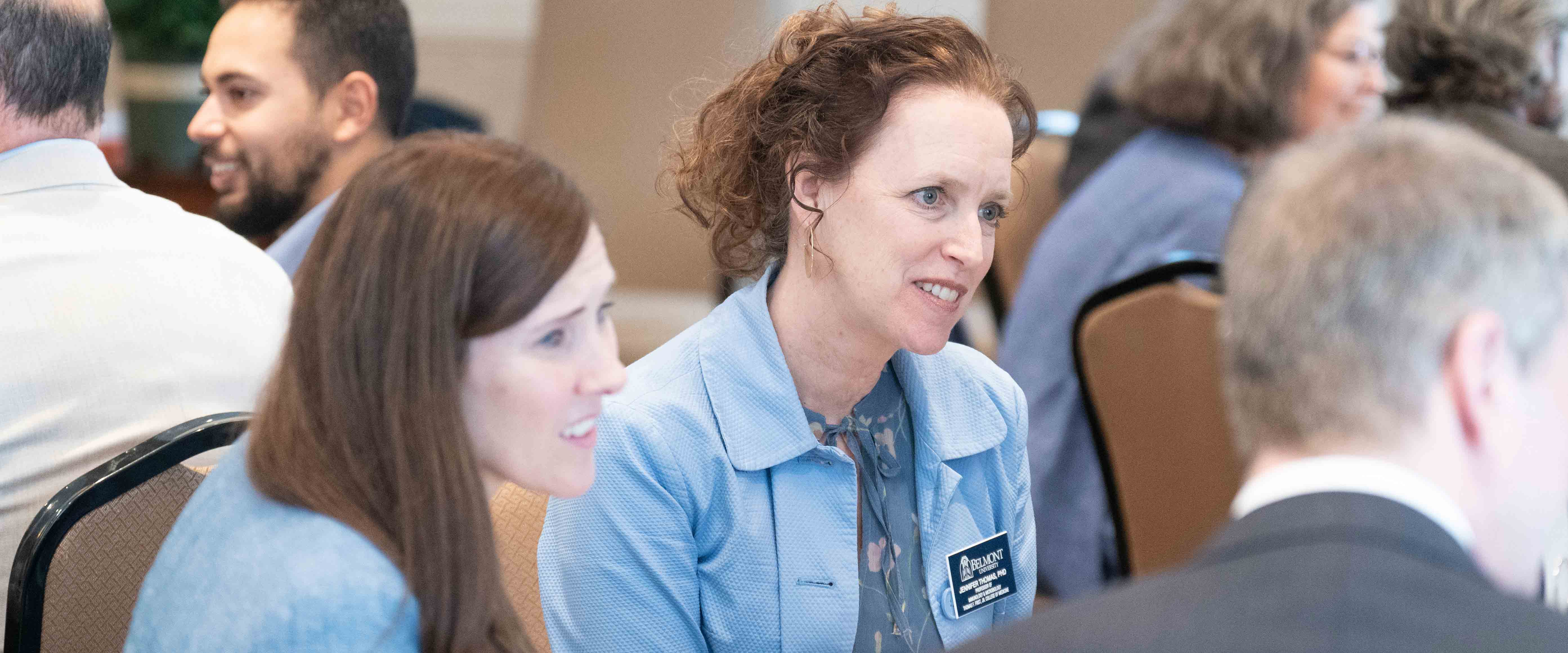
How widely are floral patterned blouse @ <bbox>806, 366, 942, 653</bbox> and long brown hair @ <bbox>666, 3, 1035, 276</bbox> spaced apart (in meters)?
0.27

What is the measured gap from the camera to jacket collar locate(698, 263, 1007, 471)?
1627 mm

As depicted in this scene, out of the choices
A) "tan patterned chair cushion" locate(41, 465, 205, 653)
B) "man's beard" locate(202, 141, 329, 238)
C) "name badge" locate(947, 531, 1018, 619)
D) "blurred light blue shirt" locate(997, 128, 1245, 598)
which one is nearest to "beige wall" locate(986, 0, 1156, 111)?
"blurred light blue shirt" locate(997, 128, 1245, 598)

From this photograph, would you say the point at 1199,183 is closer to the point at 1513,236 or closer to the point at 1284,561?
the point at 1513,236

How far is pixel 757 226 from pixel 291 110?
1.60 meters

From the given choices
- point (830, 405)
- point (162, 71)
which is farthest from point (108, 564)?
point (162, 71)

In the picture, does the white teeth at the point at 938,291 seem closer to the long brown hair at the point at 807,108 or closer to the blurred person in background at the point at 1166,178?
the long brown hair at the point at 807,108

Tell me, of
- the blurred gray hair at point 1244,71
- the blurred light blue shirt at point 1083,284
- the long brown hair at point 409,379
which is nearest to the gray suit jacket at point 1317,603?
the long brown hair at point 409,379

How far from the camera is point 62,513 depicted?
53.3 inches

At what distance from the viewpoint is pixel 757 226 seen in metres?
1.85

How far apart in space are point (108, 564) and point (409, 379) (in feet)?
1.91

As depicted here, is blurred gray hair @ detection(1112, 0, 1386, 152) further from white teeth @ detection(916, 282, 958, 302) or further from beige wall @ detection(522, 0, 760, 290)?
beige wall @ detection(522, 0, 760, 290)

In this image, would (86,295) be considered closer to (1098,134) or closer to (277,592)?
(277,592)

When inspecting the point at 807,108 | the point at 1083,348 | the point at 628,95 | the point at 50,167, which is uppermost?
the point at 807,108

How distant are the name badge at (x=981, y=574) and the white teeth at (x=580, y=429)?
0.63 meters
